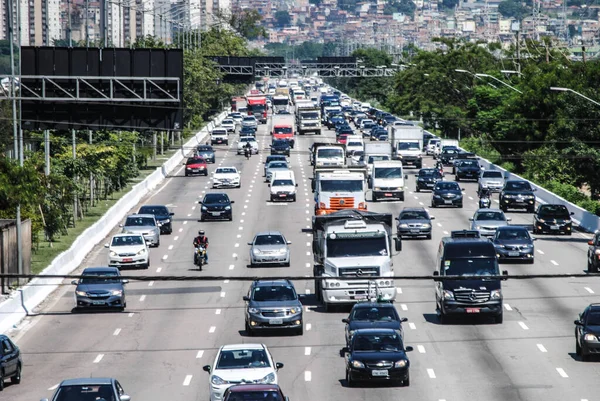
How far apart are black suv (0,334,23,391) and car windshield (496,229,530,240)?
26.1 metres

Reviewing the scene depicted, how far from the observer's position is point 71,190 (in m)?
63.4

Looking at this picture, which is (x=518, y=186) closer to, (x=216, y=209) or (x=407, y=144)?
(x=216, y=209)

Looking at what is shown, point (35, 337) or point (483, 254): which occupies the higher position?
point (483, 254)

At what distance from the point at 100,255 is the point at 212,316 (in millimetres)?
15216

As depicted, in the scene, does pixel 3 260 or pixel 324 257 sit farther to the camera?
pixel 3 260

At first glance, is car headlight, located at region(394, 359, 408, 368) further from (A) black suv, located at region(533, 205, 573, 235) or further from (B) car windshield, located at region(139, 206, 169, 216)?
A: (B) car windshield, located at region(139, 206, 169, 216)

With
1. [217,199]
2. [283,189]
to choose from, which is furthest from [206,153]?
[217,199]

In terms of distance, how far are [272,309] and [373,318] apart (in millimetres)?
4126

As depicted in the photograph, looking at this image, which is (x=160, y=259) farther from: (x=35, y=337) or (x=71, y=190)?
(x=35, y=337)

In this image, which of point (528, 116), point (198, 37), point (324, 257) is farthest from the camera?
point (198, 37)

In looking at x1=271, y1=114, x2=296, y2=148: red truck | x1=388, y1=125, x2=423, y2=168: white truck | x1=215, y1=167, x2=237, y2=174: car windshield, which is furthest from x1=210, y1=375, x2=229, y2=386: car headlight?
x1=271, y1=114, x2=296, y2=148: red truck

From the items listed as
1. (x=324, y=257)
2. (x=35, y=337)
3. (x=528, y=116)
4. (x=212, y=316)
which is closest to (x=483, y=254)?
(x=324, y=257)

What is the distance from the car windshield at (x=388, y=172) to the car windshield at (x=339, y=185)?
14340 mm

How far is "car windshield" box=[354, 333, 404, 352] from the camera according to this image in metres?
31.6
